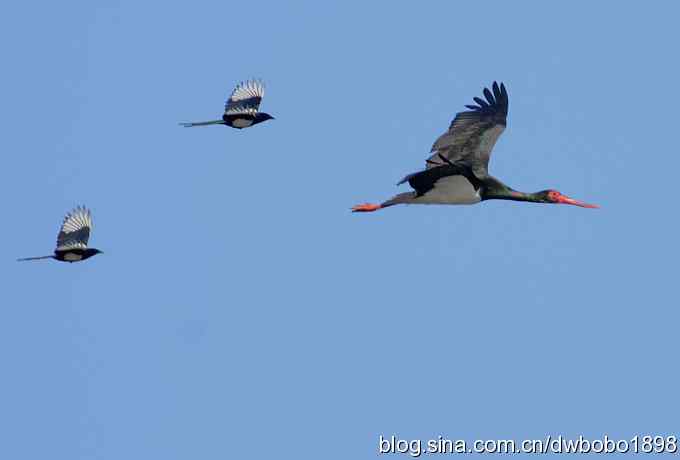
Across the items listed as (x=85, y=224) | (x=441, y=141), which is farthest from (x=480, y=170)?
(x=85, y=224)

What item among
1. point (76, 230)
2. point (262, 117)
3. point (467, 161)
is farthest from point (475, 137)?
point (76, 230)

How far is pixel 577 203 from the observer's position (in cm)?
3222

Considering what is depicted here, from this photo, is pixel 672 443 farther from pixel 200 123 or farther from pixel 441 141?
pixel 200 123

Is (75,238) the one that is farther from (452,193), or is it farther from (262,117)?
(452,193)

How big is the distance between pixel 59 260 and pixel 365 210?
22.4ft

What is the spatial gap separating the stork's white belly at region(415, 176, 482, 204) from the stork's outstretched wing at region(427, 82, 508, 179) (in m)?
0.35

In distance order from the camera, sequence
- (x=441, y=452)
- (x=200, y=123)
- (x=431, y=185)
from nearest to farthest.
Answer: (x=441, y=452) < (x=431, y=185) < (x=200, y=123)

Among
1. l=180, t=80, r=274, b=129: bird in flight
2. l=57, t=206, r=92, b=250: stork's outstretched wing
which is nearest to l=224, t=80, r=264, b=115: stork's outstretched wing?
l=180, t=80, r=274, b=129: bird in flight

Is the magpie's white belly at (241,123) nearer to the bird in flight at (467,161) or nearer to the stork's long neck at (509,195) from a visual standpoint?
the bird in flight at (467,161)

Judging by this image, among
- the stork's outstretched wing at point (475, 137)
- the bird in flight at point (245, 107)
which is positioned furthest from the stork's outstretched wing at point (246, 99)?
the stork's outstretched wing at point (475, 137)

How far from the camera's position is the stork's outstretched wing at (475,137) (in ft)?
99.9

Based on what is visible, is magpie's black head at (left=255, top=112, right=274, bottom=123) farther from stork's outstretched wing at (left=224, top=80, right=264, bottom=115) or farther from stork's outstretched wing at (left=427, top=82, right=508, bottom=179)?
stork's outstretched wing at (left=427, top=82, right=508, bottom=179)

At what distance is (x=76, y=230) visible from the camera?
3353cm

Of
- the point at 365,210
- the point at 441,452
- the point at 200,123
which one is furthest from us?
the point at 200,123
